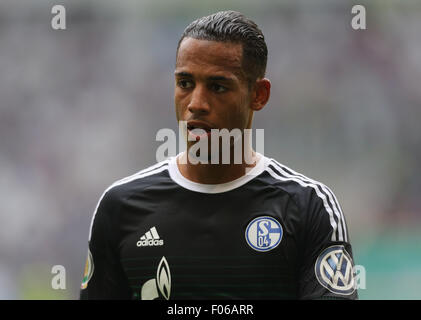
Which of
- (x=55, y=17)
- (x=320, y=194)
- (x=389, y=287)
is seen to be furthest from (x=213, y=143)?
(x=55, y=17)

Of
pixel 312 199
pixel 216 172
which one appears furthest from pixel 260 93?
pixel 312 199

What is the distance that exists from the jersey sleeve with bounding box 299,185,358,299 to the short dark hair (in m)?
0.57

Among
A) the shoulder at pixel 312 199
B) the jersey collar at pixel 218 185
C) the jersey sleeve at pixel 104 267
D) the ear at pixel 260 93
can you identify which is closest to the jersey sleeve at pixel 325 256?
the shoulder at pixel 312 199

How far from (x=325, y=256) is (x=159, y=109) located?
4.75m

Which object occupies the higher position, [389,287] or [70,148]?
[70,148]

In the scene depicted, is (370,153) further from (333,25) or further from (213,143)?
(213,143)

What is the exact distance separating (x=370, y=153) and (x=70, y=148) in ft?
10.2

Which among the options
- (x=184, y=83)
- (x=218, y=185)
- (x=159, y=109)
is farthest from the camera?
(x=159, y=109)

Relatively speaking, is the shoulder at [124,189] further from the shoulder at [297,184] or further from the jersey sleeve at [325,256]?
the jersey sleeve at [325,256]

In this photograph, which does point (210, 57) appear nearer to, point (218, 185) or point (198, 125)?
point (198, 125)

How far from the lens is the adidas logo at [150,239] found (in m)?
2.48

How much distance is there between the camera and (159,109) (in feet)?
22.6

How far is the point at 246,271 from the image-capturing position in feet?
7.79

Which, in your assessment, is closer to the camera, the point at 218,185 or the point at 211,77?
the point at 211,77
